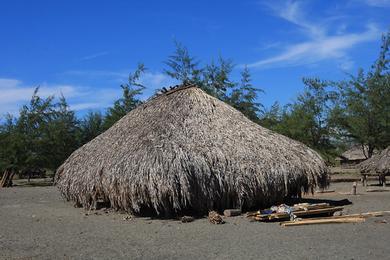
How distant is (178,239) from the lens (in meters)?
9.52

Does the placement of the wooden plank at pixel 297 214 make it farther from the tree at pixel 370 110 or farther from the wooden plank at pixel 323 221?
the tree at pixel 370 110

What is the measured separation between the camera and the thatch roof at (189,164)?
40.3ft

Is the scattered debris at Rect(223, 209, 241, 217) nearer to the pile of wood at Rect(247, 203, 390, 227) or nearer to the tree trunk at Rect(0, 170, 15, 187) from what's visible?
the pile of wood at Rect(247, 203, 390, 227)

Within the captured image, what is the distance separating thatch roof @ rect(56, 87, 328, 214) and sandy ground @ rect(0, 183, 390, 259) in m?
0.70

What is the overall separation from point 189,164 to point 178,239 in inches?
121

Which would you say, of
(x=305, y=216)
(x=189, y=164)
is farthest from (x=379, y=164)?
(x=189, y=164)

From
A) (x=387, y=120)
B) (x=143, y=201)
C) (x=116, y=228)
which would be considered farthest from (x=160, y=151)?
(x=387, y=120)

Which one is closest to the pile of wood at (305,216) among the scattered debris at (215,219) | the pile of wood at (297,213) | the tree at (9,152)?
the pile of wood at (297,213)

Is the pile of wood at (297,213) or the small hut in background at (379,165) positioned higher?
the small hut in background at (379,165)

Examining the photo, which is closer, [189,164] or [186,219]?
[186,219]

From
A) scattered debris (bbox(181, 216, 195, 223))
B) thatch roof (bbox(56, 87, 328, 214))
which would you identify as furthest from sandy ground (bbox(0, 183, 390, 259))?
thatch roof (bbox(56, 87, 328, 214))

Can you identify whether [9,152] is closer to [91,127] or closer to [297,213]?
[91,127]

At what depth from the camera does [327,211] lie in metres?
12.1

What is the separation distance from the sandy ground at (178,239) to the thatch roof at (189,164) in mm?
704
